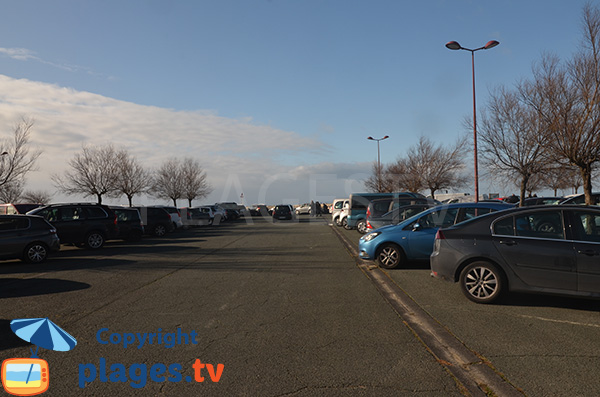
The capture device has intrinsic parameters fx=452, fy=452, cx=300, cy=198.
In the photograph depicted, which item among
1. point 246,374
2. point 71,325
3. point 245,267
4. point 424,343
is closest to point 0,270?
point 245,267

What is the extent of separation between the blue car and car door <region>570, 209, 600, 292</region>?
13.1 ft

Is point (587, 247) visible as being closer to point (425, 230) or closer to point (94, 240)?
point (425, 230)

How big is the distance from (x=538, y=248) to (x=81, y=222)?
15.5 metres

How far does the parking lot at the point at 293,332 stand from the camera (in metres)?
4.00

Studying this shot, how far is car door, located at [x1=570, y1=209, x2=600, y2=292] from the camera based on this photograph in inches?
245

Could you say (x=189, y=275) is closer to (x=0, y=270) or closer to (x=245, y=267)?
(x=245, y=267)

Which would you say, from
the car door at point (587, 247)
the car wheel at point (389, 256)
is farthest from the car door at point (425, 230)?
the car door at point (587, 247)

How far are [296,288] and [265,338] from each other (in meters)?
3.17

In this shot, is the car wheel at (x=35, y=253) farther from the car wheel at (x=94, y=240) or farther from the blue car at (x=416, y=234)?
the blue car at (x=416, y=234)

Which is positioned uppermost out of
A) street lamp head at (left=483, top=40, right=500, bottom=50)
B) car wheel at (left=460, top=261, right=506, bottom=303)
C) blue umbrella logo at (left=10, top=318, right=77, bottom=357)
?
street lamp head at (left=483, top=40, right=500, bottom=50)

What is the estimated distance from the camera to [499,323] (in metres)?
5.86

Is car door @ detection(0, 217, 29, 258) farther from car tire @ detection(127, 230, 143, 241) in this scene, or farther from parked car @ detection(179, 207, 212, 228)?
parked car @ detection(179, 207, 212, 228)

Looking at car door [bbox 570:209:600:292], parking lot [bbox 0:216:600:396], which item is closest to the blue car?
parking lot [bbox 0:216:600:396]

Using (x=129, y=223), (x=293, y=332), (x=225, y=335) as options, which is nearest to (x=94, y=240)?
(x=129, y=223)
